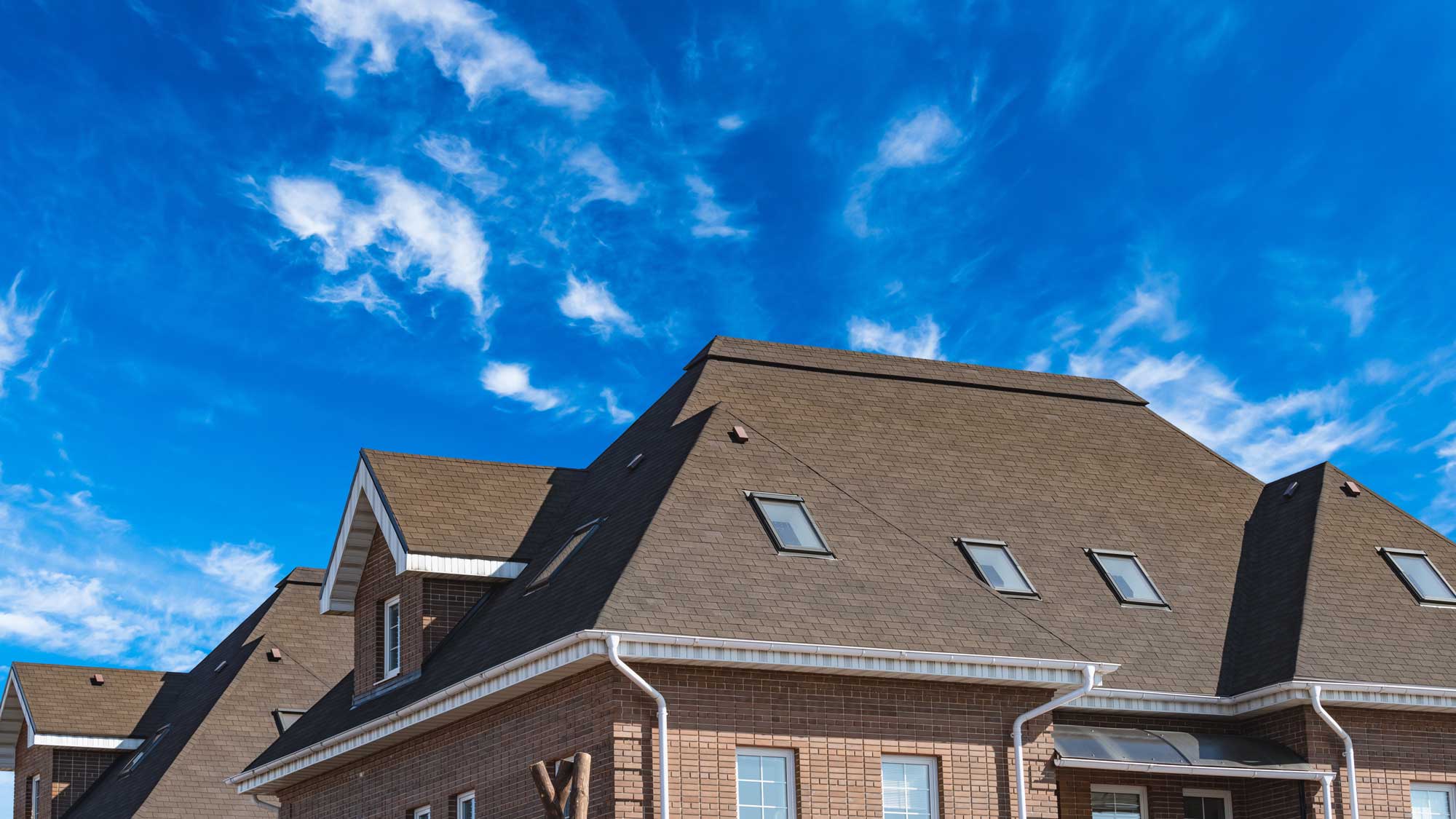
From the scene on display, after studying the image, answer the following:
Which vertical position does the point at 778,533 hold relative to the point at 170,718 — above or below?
above

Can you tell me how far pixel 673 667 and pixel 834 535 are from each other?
11.6 feet

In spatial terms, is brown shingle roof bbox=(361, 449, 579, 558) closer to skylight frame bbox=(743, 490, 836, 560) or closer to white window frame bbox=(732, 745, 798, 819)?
skylight frame bbox=(743, 490, 836, 560)

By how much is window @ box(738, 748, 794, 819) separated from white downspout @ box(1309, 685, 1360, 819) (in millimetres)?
6823

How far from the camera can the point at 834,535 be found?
21.9 meters

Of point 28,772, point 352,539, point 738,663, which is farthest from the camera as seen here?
point 28,772

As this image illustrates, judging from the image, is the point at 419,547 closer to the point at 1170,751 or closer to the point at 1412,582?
the point at 1170,751

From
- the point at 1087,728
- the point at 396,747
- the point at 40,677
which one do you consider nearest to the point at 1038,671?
the point at 1087,728

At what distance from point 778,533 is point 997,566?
3620 mm

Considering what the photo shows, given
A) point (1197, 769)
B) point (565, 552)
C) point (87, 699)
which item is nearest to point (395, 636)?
point (565, 552)

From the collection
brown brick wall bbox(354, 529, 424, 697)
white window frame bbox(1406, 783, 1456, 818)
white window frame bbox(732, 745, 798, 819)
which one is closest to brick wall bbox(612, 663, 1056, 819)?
white window frame bbox(732, 745, 798, 819)

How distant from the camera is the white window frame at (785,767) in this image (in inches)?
Result: 758

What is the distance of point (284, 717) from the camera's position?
3431cm

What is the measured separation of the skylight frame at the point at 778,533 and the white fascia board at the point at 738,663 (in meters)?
1.94

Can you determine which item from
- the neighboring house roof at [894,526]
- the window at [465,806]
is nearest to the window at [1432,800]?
the neighboring house roof at [894,526]
